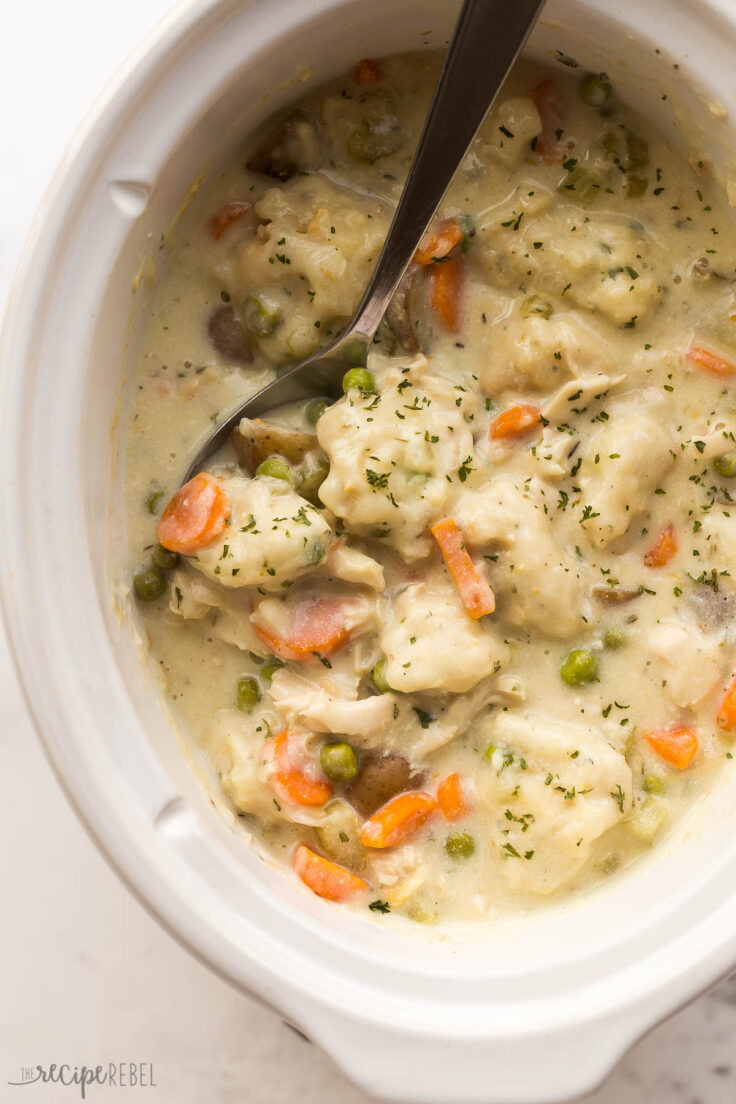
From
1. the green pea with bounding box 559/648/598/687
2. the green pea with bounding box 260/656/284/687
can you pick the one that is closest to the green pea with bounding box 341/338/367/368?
the green pea with bounding box 260/656/284/687

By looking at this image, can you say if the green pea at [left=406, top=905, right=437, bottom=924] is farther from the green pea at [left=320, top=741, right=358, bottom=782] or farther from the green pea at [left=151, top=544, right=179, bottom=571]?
the green pea at [left=151, top=544, right=179, bottom=571]

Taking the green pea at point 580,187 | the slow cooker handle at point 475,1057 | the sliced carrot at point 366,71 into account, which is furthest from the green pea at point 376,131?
the slow cooker handle at point 475,1057

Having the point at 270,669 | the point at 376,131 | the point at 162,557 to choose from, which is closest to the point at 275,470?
the point at 162,557

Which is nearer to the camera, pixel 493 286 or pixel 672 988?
pixel 672 988

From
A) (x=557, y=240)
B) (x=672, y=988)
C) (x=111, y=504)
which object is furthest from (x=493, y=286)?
(x=672, y=988)

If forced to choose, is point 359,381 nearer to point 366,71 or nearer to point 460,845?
point 366,71

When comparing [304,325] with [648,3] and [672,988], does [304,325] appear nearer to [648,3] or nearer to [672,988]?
[648,3]

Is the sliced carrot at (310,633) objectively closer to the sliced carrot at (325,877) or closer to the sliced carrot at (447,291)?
the sliced carrot at (325,877)
